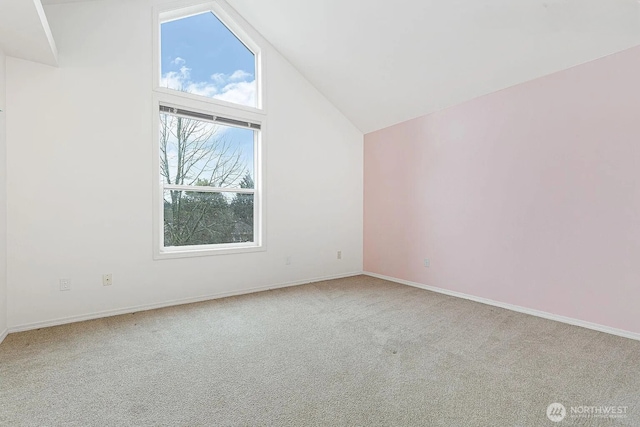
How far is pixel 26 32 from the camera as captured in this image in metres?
2.15

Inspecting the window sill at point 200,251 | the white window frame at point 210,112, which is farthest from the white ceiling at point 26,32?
the window sill at point 200,251

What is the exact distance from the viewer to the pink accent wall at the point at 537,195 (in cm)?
244

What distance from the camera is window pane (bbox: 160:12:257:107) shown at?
3.35 m

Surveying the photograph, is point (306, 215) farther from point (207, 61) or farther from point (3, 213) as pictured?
point (3, 213)

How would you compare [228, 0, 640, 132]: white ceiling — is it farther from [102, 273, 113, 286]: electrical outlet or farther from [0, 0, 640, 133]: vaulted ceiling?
[102, 273, 113, 286]: electrical outlet

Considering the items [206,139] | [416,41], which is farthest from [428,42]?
[206,139]

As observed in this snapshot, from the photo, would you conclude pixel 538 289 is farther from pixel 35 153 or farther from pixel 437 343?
pixel 35 153

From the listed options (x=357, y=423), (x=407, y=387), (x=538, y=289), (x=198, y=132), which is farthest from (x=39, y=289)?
(x=538, y=289)

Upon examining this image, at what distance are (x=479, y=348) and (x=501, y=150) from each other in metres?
2.05

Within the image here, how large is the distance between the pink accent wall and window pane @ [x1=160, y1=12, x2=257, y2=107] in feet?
7.42

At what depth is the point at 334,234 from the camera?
4574 mm

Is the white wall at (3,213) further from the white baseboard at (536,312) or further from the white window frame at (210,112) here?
the white baseboard at (536,312)

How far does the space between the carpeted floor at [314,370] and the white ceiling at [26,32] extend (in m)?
2.28

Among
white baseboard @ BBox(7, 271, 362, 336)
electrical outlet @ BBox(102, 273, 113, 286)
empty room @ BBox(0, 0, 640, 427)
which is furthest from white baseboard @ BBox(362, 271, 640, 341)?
electrical outlet @ BBox(102, 273, 113, 286)
